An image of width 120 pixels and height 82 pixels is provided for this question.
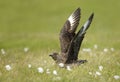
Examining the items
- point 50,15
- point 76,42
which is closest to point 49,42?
point 76,42

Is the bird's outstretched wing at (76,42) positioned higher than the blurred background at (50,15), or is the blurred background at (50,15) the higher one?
the bird's outstretched wing at (76,42)

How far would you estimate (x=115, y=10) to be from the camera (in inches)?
1649

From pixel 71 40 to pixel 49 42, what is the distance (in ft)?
37.4

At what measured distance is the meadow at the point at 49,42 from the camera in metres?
13.7

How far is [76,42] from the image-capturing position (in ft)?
48.0

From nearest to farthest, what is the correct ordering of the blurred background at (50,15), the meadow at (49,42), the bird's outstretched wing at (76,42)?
the meadow at (49,42) < the bird's outstretched wing at (76,42) < the blurred background at (50,15)

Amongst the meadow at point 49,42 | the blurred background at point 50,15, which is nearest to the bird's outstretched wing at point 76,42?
the meadow at point 49,42

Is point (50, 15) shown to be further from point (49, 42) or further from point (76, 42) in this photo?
point (76, 42)

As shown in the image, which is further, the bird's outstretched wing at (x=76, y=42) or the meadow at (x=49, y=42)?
the bird's outstretched wing at (x=76, y=42)

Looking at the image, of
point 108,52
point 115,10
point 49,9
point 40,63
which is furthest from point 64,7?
point 40,63

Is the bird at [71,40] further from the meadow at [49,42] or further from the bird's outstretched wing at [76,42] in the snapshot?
the meadow at [49,42]

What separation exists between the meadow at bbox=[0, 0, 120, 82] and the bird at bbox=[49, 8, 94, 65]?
40 centimetres

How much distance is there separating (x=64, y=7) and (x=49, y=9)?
1.42m

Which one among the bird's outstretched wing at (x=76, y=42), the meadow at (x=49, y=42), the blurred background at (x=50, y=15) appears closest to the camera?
the meadow at (x=49, y=42)
